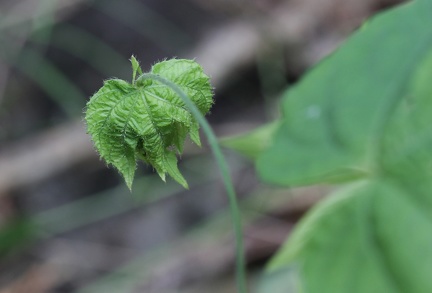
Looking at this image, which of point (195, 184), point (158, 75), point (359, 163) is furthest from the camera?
point (195, 184)

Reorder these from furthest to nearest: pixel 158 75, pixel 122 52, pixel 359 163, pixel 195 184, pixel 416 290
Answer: pixel 122 52 → pixel 195 184 → pixel 359 163 → pixel 416 290 → pixel 158 75

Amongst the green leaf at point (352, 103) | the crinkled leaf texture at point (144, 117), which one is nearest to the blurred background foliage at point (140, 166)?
the green leaf at point (352, 103)

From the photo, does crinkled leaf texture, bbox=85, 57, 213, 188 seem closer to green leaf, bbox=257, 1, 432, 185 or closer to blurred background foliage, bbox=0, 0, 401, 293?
green leaf, bbox=257, 1, 432, 185

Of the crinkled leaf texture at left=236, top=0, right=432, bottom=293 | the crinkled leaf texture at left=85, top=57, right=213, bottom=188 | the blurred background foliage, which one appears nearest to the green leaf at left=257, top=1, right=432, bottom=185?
the crinkled leaf texture at left=236, top=0, right=432, bottom=293

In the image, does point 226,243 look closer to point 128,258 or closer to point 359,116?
point 128,258

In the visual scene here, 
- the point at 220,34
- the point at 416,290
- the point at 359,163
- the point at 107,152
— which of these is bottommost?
the point at 416,290

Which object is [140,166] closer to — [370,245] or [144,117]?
[370,245]

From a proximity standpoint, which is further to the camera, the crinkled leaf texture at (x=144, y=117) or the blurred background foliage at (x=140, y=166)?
the blurred background foliage at (x=140, y=166)

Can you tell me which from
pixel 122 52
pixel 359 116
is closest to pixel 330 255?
pixel 359 116

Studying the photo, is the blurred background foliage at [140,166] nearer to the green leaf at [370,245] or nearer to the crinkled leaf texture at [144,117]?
the green leaf at [370,245]
